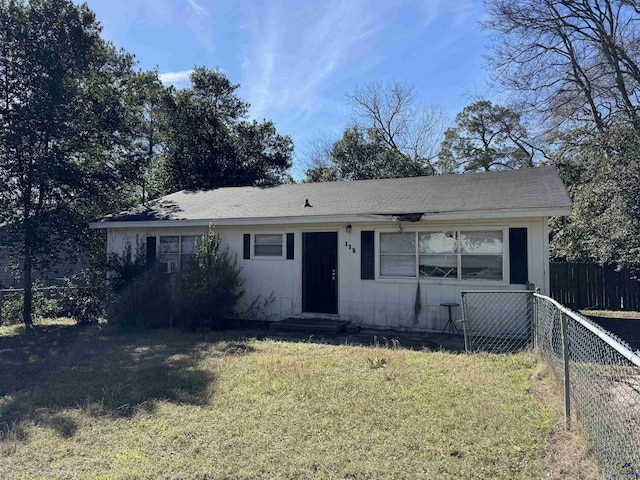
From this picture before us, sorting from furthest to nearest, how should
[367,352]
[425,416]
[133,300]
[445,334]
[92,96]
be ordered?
[92,96]
[133,300]
[445,334]
[367,352]
[425,416]

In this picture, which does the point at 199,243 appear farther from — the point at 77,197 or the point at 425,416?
the point at 425,416

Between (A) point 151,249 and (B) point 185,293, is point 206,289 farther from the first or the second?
(A) point 151,249

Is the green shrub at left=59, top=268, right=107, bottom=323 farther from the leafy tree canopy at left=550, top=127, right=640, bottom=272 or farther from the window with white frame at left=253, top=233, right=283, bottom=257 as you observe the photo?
the leafy tree canopy at left=550, top=127, right=640, bottom=272

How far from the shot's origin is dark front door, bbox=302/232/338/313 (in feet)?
33.1

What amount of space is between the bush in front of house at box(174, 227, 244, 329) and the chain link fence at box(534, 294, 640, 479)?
6472 millimetres

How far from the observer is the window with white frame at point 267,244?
10.6 meters

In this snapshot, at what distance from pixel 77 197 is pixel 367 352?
9389 mm

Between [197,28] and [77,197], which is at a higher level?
[197,28]

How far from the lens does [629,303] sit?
41.4ft

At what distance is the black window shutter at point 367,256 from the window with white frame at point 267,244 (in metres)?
2.02

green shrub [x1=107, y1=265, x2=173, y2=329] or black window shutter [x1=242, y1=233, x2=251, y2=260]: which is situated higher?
black window shutter [x1=242, y1=233, x2=251, y2=260]

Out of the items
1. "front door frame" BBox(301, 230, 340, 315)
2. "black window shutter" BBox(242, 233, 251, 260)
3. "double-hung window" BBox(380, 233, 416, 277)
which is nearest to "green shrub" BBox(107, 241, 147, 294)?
"black window shutter" BBox(242, 233, 251, 260)

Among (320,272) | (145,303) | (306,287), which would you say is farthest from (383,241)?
(145,303)

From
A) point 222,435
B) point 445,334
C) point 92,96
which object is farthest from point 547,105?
point 222,435
